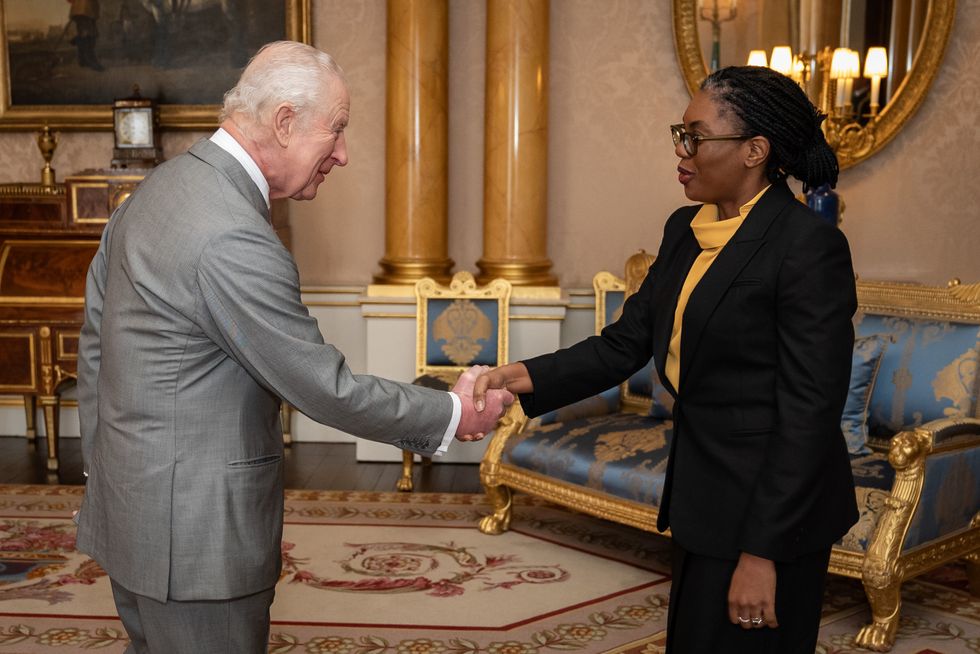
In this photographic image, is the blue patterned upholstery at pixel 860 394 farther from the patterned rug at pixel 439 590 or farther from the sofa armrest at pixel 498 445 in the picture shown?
the sofa armrest at pixel 498 445

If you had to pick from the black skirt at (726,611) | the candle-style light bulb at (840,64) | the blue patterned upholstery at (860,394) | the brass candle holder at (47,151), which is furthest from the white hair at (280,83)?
the brass candle holder at (47,151)

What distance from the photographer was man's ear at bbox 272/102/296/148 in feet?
6.39

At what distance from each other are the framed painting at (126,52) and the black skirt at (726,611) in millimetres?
5024

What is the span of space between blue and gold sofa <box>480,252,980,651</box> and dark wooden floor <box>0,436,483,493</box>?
90cm

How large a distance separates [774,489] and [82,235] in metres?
4.96

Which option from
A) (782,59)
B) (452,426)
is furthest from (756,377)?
(782,59)

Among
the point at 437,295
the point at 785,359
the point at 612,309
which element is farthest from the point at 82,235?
the point at 785,359

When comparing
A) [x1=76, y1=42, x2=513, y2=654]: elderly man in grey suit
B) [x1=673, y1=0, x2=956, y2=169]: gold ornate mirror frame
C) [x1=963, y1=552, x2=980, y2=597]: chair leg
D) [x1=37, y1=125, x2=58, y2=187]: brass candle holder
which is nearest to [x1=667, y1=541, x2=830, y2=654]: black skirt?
[x1=76, y1=42, x2=513, y2=654]: elderly man in grey suit

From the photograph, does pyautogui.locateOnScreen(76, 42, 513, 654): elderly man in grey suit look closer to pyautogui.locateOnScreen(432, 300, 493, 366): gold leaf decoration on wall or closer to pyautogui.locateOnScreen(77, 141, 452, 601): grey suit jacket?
pyautogui.locateOnScreen(77, 141, 452, 601): grey suit jacket

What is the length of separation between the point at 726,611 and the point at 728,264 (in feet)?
2.20

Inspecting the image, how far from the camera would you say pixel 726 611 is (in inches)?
78.7

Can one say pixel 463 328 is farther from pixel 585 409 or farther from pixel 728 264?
pixel 728 264

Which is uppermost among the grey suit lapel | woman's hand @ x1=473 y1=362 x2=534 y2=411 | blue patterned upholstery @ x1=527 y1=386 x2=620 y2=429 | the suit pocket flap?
the grey suit lapel

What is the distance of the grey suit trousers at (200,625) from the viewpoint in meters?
1.90
